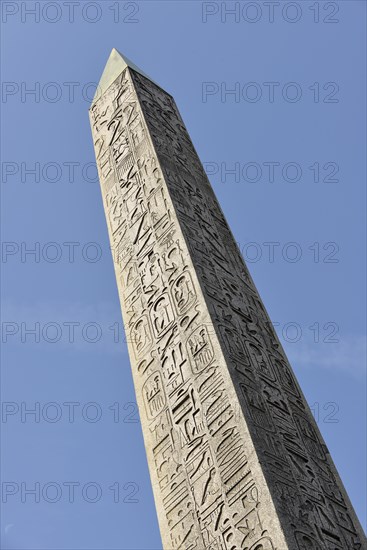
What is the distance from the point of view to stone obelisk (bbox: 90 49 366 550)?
237 inches

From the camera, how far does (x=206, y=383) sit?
268 inches

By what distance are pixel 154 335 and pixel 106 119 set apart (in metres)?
3.61

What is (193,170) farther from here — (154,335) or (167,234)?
(154,335)

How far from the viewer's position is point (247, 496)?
5.97 m

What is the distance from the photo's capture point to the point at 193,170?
961 cm

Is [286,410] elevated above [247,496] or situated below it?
above

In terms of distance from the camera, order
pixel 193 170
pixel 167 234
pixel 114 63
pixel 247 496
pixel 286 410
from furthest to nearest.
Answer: pixel 114 63
pixel 193 170
pixel 167 234
pixel 286 410
pixel 247 496

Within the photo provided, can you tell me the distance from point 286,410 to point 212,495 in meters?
1.01

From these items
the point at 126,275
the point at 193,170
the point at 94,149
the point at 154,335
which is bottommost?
the point at 154,335

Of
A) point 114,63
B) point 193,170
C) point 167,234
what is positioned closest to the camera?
point 167,234

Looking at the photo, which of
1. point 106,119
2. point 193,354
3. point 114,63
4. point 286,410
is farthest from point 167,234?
point 114,63

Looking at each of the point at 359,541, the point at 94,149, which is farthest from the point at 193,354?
the point at 94,149

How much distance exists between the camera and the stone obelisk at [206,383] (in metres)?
6.03

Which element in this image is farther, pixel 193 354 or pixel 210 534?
pixel 193 354
